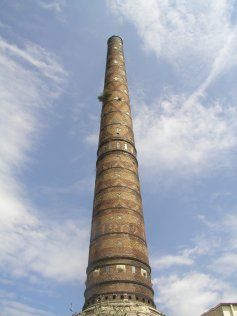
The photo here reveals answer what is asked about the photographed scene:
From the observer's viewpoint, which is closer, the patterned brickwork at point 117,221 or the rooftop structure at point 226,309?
the rooftop structure at point 226,309

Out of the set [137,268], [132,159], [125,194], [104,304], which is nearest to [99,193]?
[125,194]

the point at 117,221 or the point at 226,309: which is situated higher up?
the point at 117,221

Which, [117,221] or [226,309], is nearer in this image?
[226,309]

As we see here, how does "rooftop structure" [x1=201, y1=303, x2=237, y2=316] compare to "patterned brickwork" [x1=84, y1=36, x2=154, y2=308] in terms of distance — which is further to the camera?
"patterned brickwork" [x1=84, y1=36, x2=154, y2=308]

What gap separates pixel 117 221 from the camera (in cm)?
1556

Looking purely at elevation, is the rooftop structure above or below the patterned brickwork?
below

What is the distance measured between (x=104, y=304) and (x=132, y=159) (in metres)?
7.40

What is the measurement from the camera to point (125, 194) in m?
16.6

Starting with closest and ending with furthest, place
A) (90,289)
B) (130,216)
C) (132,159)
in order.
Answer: (90,289) < (130,216) < (132,159)

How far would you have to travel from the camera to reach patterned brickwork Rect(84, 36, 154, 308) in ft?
46.2

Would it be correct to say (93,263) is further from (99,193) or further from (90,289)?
(99,193)

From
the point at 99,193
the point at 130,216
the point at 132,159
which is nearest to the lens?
the point at 130,216

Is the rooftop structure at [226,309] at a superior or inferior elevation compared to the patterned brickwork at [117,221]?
inferior

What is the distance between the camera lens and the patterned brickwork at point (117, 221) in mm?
14094
